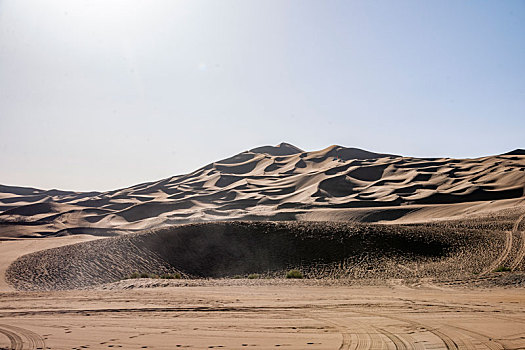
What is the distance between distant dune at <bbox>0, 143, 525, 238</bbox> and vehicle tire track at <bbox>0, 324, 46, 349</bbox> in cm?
3445

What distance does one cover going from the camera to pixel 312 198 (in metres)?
52.9

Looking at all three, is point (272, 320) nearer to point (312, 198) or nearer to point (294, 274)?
point (294, 274)

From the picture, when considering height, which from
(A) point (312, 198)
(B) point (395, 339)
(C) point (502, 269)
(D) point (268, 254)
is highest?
(A) point (312, 198)

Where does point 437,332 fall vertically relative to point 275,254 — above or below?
above

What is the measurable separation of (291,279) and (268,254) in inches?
196

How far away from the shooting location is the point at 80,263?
1897 centimetres

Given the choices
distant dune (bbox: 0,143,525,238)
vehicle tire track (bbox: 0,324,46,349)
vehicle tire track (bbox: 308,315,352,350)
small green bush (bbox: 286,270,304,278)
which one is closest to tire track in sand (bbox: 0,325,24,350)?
vehicle tire track (bbox: 0,324,46,349)

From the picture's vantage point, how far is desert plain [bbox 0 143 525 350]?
6.48 meters

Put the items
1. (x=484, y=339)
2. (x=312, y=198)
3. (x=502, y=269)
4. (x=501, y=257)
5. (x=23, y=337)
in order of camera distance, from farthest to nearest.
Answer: (x=312, y=198) → (x=501, y=257) → (x=502, y=269) → (x=23, y=337) → (x=484, y=339)

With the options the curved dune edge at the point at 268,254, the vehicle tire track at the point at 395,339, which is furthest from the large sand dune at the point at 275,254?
the vehicle tire track at the point at 395,339

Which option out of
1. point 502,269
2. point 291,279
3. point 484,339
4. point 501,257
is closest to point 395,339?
point 484,339

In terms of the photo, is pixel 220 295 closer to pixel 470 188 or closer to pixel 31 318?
pixel 31 318

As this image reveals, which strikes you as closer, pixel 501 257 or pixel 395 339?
pixel 395 339

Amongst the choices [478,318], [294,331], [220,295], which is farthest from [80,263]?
[478,318]
